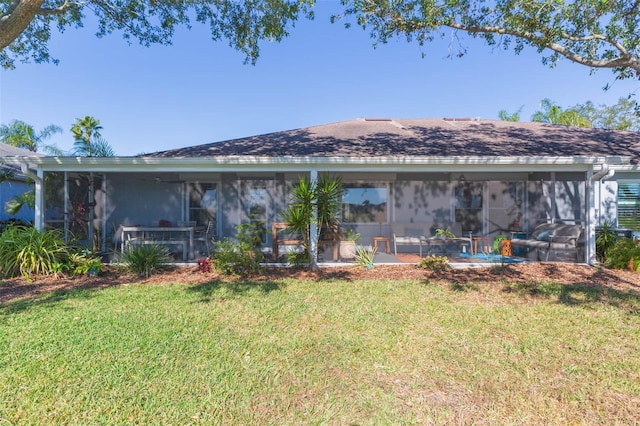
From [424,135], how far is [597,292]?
A: 21.4ft

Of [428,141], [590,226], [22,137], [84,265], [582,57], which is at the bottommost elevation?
[84,265]

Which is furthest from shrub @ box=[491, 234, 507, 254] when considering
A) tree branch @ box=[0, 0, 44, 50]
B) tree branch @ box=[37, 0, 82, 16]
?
tree branch @ box=[37, 0, 82, 16]

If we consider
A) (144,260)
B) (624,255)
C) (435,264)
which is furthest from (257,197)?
(624,255)

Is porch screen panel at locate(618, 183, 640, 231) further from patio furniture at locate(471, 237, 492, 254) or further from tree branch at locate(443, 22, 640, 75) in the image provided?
tree branch at locate(443, 22, 640, 75)

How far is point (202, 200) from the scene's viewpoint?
10781 mm

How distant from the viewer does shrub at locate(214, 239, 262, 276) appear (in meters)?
6.94

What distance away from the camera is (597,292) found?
5742 millimetres

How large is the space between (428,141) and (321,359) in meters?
8.09

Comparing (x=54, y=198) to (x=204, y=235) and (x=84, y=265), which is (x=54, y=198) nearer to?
(x=84, y=265)

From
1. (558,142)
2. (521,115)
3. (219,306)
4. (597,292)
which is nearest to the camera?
(219,306)

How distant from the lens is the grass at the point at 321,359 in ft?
8.61

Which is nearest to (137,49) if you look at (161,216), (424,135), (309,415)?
(161,216)

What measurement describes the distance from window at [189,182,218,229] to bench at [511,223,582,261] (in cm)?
965

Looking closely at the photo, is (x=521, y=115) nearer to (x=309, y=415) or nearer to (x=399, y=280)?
(x=399, y=280)
